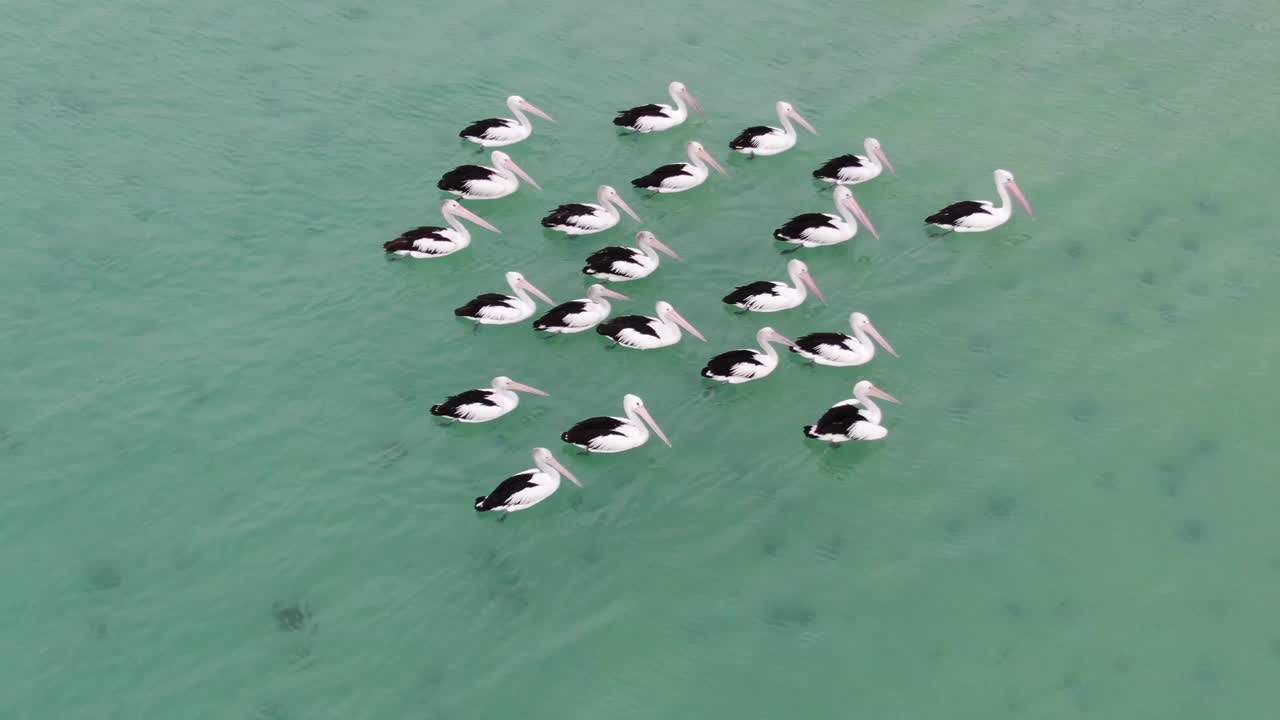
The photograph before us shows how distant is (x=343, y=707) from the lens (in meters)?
12.8

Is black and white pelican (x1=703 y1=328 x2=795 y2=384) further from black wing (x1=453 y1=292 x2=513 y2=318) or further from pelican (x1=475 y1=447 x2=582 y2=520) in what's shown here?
black wing (x1=453 y1=292 x2=513 y2=318)

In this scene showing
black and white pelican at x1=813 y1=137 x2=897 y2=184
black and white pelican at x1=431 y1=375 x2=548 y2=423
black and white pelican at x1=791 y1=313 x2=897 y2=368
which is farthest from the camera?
black and white pelican at x1=813 y1=137 x2=897 y2=184

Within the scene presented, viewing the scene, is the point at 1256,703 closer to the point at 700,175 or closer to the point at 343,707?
the point at 343,707

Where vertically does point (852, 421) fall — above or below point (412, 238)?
below

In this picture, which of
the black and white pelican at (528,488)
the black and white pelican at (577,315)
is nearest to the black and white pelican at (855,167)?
the black and white pelican at (577,315)

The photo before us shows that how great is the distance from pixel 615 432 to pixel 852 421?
3.12m

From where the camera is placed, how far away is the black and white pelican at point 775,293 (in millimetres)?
17422

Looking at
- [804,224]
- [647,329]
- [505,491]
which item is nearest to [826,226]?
[804,224]

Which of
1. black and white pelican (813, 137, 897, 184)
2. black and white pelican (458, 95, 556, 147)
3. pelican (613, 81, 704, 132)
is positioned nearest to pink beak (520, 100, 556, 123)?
black and white pelican (458, 95, 556, 147)

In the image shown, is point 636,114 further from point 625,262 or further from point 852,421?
point 852,421

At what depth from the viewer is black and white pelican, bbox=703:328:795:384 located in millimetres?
16188

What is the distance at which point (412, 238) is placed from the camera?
729 inches

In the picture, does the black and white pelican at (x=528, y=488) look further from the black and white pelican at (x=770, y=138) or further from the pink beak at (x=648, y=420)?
the black and white pelican at (x=770, y=138)

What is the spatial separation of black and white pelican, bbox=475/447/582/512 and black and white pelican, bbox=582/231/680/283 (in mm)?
3890
